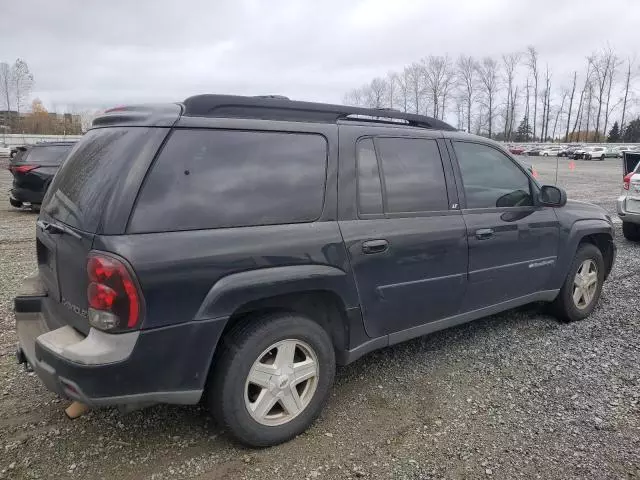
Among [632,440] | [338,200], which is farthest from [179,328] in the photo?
[632,440]

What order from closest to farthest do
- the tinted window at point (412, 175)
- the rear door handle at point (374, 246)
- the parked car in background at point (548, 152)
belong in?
1. the rear door handle at point (374, 246)
2. the tinted window at point (412, 175)
3. the parked car in background at point (548, 152)

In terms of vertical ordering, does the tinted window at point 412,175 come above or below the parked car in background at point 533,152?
below

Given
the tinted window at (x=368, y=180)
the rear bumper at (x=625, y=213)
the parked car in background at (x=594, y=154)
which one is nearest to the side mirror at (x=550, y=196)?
the tinted window at (x=368, y=180)

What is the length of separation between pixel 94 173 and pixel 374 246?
162 cm

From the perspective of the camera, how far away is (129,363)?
235 centimetres

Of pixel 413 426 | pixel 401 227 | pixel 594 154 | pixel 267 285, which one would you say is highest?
pixel 594 154

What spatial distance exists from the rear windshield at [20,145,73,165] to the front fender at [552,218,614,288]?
1067cm

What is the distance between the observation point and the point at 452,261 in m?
3.54

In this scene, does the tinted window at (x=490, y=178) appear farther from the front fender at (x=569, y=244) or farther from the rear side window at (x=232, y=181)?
the rear side window at (x=232, y=181)

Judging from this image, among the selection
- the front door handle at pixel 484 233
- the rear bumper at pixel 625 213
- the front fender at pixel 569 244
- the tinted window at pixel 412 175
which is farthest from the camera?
the rear bumper at pixel 625 213

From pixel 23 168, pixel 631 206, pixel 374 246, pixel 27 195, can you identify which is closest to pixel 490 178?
pixel 374 246

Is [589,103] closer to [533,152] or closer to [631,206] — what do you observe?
[533,152]

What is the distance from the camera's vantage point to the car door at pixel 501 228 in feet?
12.3

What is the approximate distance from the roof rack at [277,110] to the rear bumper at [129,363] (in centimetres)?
113
